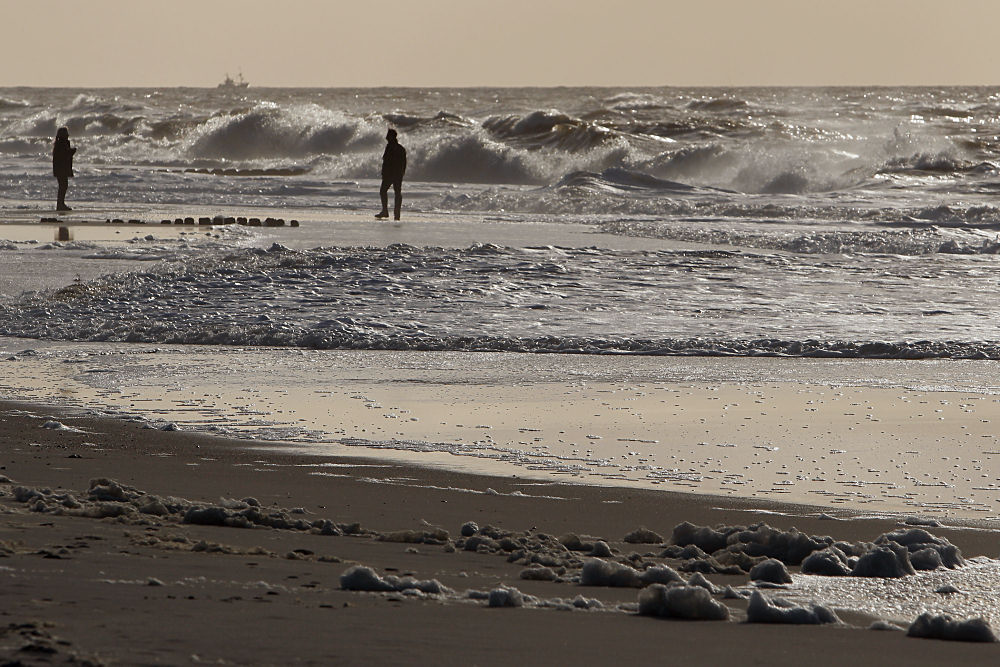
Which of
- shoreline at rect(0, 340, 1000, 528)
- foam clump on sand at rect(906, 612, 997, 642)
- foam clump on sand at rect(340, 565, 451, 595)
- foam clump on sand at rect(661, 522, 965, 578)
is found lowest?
shoreline at rect(0, 340, 1000, 528)

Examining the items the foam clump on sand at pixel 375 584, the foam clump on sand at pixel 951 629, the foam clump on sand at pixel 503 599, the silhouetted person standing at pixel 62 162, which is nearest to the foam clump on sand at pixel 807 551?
the foam clump on sand at pixel 951 629

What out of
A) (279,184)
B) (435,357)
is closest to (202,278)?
(435,357)

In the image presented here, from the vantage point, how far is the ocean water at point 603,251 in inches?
449

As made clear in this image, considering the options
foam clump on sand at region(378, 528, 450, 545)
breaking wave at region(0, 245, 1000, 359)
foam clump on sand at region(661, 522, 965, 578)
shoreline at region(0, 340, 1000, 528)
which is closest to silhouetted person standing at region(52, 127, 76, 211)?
breaking wave at region(0, 245, 1000, 359)

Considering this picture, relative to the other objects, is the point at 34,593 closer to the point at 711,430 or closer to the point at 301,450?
the point at 301,450

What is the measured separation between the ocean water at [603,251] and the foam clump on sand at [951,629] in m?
6.94

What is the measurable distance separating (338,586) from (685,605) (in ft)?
3.30

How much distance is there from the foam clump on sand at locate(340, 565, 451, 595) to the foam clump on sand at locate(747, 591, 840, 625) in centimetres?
89

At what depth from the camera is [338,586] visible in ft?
13.1

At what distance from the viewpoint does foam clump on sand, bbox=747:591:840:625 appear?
3.84m

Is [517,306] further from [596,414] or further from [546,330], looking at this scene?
[596,414]

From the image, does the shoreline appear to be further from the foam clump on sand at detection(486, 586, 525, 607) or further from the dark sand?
the foam clump on sand at detection(486, 586, 525, 607)

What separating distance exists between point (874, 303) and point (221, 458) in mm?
8307

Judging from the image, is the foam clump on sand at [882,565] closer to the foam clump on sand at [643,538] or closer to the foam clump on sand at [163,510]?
the foam clump on sand at [643,538]
